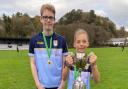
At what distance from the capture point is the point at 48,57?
5402mm

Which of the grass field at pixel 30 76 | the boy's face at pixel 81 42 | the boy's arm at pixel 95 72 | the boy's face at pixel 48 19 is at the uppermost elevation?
the boy's face at pixel 48 19

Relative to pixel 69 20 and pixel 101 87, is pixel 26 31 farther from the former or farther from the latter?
pixel 101 87

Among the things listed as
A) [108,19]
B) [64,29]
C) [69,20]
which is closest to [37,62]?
[64,29]

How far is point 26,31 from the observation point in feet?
444

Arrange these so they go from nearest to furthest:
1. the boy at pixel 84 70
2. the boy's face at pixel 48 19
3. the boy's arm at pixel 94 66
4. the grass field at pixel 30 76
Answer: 1. the boy's arm at pixel 94 66
2. the boy at pixel 84 70
3. the boy's face at pixel 48 19
4. the grass field at pixel 30 76

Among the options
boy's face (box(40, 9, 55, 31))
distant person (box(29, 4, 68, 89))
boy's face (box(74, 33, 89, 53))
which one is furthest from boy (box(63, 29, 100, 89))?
boy's face (box(40, 9, 55, 31))

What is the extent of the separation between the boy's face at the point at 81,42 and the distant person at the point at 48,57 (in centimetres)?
49

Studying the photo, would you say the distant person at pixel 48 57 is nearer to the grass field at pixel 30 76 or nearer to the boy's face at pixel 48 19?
the boy's face at pixel 48 19

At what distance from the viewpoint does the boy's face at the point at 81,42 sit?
504cm

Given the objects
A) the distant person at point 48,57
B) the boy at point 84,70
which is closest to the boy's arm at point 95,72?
the boy at point 84,70

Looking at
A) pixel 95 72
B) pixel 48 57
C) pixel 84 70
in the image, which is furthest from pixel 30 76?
pixel 95 72

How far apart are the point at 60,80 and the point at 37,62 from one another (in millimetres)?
433

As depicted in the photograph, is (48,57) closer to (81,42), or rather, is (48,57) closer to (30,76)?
(81,42)

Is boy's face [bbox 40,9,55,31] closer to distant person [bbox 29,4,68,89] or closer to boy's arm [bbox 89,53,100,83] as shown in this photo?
distant person [bbox 29,4,68,89]
